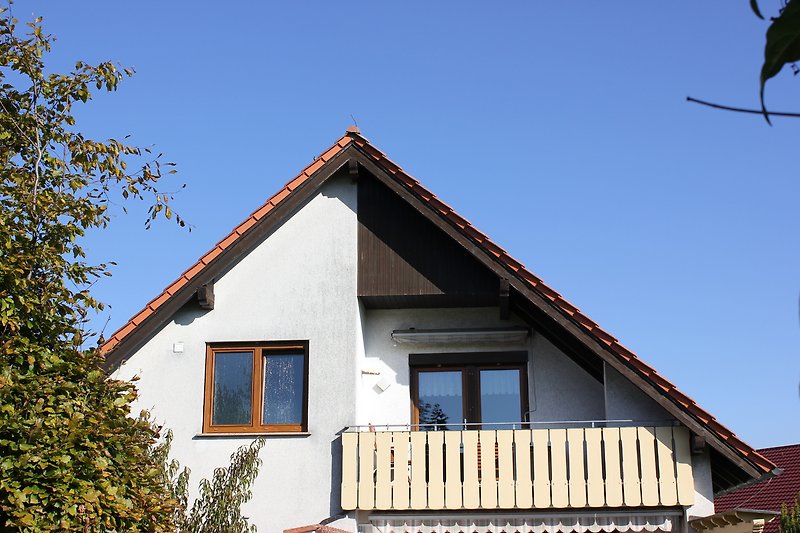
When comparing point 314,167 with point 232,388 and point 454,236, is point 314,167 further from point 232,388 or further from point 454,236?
point 232,388

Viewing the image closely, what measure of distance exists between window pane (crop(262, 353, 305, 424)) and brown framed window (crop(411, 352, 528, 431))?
5.96 ft

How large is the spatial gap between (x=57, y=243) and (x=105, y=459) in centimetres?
220

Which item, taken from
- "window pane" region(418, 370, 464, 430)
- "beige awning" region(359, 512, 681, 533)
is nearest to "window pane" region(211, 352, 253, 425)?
"beige awning" region(359, 512, 681, 533)

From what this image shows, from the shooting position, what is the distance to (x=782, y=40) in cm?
126

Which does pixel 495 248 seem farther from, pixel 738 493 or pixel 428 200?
pixel 738 493

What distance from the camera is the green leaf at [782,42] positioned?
1262mm

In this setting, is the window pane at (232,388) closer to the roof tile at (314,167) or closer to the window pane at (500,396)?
the roof tile at (314,167)

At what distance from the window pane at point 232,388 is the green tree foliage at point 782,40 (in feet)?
46.6

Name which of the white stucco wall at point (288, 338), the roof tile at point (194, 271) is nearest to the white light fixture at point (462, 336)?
the white stucco wall at point (288, 338)

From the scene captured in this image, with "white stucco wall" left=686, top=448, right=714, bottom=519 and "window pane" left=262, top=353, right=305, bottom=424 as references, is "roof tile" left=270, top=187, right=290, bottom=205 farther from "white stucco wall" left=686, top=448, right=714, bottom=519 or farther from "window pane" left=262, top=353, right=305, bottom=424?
"white stucco wall" left=686, top=448, right=714, bottom=519

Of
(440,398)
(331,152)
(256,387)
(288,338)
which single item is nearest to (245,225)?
(331,152)

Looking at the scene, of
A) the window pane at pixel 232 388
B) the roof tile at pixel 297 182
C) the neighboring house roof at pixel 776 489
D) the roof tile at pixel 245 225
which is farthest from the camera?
the neighboring house roof at pixel 776 489

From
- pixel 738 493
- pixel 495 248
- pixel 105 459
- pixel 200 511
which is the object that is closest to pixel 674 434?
pixel 495 248

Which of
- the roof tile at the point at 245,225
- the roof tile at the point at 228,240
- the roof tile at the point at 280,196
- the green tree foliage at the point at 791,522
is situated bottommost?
the green tree foliage at the point at 791,522
